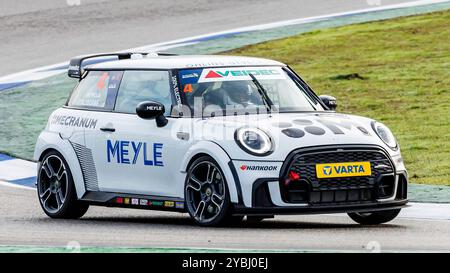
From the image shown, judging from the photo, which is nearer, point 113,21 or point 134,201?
point 134,201

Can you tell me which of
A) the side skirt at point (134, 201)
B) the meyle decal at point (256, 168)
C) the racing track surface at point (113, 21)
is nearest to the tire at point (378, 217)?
the meyle decal at point (256, 168)

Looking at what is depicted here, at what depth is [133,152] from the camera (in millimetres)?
Answer: 11867

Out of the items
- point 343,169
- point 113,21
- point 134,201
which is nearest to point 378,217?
point 343,169

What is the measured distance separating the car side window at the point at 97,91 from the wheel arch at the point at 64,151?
40cm

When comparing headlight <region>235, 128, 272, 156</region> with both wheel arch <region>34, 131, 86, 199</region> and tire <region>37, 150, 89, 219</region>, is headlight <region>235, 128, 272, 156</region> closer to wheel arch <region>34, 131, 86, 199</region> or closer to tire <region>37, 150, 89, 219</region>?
wheel arch <region>34, 131, 86, 199</region>

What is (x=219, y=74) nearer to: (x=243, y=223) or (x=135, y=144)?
(x=135, y=144)

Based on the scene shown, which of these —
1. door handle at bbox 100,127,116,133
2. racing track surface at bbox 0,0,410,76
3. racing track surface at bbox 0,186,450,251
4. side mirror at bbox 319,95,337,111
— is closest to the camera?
racing track surface at bbox 0,186,450,251

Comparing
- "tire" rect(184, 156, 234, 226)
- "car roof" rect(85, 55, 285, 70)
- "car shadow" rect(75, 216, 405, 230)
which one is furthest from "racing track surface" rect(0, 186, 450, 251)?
"car roof" rect(85, 55, 285, 70)

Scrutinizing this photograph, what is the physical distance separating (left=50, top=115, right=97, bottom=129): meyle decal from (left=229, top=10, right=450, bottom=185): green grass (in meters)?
3.91

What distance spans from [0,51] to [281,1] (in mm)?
6625

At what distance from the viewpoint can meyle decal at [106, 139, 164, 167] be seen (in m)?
11.6

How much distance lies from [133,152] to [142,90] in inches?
25.4

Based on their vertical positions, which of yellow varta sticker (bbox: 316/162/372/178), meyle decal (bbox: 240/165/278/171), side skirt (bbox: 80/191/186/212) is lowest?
side skirt (bbox: 80/191/186/212)
